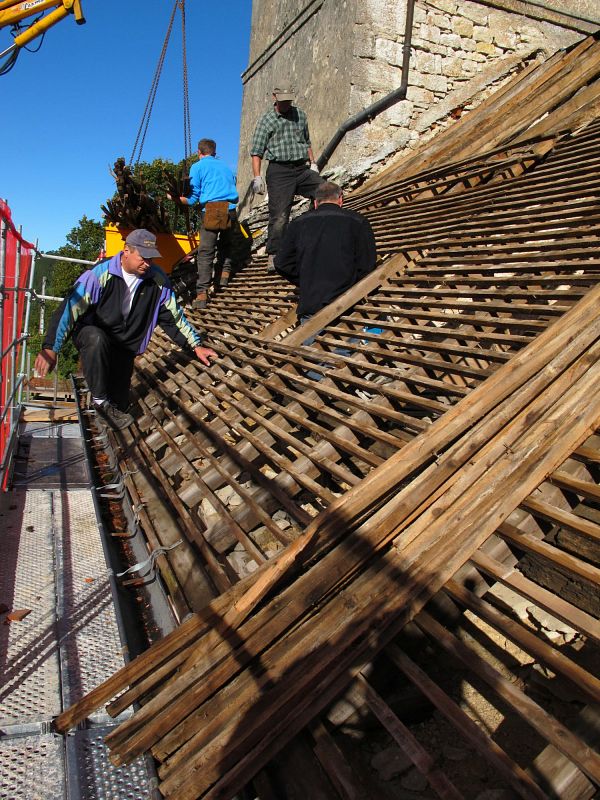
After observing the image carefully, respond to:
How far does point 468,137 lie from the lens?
7223mm

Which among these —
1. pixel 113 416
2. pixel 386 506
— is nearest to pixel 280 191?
pixel 113 416

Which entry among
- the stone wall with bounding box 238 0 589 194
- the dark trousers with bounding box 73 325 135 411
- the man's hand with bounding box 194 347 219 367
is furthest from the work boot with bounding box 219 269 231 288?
the stone wall with bounding box 238 0 589 194

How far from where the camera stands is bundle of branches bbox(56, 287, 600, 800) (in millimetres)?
1481

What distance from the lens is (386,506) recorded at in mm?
1853

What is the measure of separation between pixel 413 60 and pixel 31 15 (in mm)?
7194

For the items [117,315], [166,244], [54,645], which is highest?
[166,244]

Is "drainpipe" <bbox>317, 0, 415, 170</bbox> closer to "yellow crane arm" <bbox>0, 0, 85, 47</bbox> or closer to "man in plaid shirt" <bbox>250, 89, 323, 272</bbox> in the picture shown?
"man in plaid shirt" <bbox>250, 89, 323, 272</bbox>

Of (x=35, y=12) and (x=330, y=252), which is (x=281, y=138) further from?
(x=35, y=12)

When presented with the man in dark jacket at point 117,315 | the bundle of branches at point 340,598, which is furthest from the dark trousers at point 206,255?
the bundle of branches at point 340,598

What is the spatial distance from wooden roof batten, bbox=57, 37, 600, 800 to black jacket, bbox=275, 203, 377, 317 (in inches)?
7.0

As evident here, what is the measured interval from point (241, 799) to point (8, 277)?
492 cm

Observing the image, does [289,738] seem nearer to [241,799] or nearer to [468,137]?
[241,799]

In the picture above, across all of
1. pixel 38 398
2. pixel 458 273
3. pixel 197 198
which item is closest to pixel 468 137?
pixel 197 198

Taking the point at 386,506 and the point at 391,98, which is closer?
the point at 386,506
